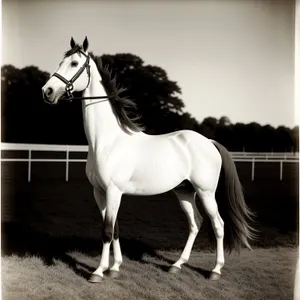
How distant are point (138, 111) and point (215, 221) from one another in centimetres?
121

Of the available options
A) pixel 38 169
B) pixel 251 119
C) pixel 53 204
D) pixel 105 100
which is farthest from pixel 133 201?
pixel 251 119

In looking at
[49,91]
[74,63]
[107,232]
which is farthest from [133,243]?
[74,63]

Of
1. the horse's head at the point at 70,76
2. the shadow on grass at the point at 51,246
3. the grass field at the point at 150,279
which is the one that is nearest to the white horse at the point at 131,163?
the horse's head at the point at 70,76

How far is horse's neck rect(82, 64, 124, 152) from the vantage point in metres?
2.43

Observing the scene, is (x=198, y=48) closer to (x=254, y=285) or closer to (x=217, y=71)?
(x=217, y=71)

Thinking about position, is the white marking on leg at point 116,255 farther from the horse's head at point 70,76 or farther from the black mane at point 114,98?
the horse's head at point 70,76

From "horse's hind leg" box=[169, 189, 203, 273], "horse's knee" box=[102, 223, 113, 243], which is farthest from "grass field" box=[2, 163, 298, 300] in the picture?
"horse's knee" box=[102, 223, 113, 243]

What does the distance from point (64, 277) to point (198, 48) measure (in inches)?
87.1

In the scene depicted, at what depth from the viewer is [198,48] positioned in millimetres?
2930

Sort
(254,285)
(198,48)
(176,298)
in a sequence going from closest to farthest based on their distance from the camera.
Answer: (176,298) < (254,285) < (198,48)

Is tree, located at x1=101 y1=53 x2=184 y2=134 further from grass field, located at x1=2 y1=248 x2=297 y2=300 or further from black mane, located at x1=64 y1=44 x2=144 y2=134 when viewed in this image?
grass field, located at x1=2 y1=248 x2=297 y2=300

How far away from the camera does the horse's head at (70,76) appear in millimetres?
2281

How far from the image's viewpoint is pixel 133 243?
10.2ft

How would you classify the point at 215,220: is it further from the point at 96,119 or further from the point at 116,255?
the point at 96,119
